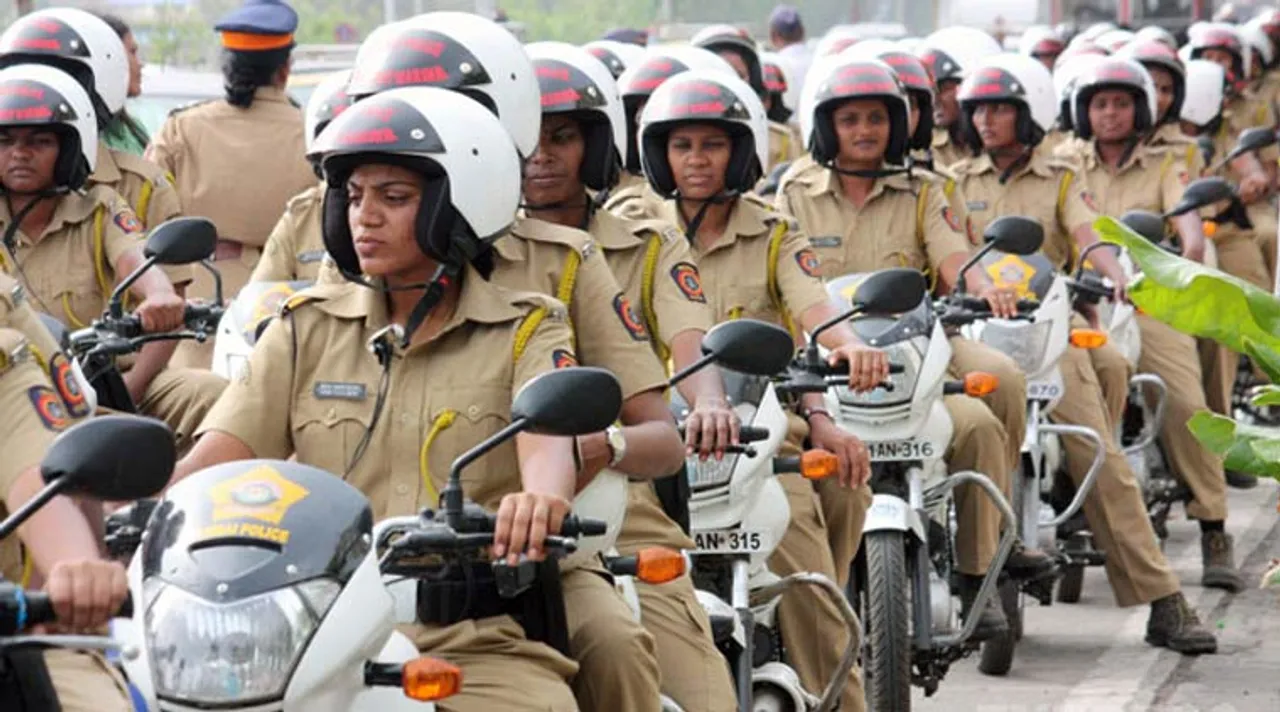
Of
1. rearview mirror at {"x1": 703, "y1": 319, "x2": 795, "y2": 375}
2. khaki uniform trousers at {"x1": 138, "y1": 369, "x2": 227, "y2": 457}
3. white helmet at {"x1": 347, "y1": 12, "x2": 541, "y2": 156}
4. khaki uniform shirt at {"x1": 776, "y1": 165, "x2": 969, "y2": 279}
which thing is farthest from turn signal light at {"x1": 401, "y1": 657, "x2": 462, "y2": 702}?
khaki uniform shirt at {"x1": 776, "y1": 165, "x2": 969, "y2": 279}

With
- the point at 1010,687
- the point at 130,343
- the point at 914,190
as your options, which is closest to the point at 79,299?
the point at 130,343

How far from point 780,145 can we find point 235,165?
442cm

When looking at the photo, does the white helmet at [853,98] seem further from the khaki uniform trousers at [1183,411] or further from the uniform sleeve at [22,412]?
the uniform sleeve at [22,412]

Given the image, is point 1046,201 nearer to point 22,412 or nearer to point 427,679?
point 22,412

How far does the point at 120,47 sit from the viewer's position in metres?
10.2

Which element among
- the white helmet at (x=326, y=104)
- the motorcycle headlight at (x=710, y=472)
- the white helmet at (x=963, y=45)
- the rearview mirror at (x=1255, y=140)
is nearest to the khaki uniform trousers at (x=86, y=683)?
the motorcycle headlight at (x=710, y=472)

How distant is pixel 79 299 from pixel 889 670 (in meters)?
2.50

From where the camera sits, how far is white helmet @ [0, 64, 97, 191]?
8164 millimetres

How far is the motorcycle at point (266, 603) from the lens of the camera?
4176mm

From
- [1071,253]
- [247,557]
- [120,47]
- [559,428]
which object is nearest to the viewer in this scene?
[247,557]

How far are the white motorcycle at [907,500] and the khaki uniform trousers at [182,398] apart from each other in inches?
69.1

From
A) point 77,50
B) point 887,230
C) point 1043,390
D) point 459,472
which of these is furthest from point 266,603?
point 1043,390

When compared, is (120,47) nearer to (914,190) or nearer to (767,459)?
(914,190)

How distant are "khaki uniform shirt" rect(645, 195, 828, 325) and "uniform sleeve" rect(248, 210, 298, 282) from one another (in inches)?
39.8
